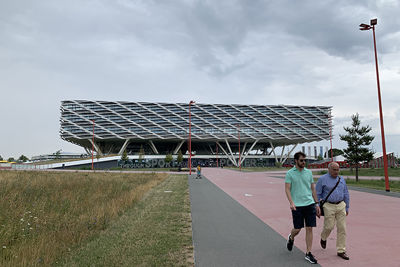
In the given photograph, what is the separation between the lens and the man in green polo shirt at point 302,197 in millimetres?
4293

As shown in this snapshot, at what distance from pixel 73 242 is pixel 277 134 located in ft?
250

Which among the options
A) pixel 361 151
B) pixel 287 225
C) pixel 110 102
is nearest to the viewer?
pixel 287 225

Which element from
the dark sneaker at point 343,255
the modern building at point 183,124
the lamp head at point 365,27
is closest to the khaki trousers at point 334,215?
the dark sneaker at point 343,255

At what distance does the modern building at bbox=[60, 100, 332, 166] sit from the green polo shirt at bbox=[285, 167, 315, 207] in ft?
225

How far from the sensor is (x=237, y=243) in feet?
16.8

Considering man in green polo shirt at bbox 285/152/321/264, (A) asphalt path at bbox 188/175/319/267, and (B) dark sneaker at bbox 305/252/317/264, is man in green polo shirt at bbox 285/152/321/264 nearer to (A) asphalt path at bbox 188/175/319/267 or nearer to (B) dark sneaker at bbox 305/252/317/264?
(B) dark sneaker at bbox 305/252/317/264

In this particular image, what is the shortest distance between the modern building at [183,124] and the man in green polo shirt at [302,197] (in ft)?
225

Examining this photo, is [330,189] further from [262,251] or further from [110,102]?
[110,102]

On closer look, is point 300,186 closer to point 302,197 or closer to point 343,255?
point 302,197

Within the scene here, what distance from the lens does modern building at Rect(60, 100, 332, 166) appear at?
70812 millimetres

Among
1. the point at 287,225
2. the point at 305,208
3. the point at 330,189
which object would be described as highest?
the point at 330,189

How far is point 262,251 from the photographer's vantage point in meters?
4.63

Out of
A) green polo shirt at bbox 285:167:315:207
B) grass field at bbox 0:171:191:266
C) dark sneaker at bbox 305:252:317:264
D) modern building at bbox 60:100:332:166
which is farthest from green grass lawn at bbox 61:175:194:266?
modern building at bbox 60:100:332:166

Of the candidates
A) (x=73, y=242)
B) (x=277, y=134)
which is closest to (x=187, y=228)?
(x=73, y=242)
